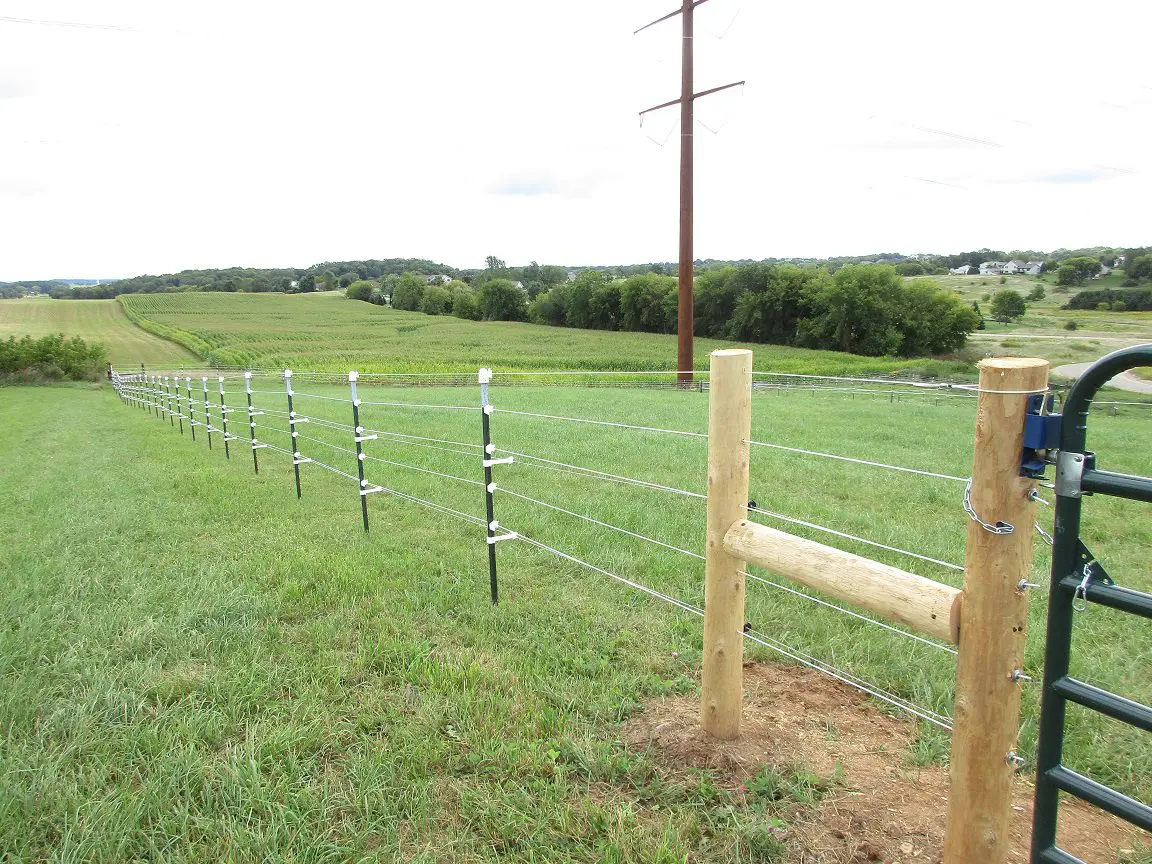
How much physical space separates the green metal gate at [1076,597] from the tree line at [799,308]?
171 ft

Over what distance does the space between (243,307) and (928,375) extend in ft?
248

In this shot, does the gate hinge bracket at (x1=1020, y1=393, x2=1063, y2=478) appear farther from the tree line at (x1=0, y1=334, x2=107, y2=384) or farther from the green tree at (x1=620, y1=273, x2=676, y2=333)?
the green tree at (x1=620, y1=273, x2=676, y2=333)

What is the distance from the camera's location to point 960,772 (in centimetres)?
201

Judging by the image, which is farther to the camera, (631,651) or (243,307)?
(243,307)

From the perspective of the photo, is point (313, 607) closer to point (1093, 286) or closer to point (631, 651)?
point (631, 651)

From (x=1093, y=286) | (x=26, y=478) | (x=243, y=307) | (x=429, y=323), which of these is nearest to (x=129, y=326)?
(x=243, y=307)

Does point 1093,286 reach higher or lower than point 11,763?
higher

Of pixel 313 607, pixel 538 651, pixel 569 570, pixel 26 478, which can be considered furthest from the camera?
pixel 26 478

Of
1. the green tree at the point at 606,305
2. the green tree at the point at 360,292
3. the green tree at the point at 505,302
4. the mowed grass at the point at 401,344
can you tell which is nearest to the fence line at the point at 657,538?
the mowed grass at the point at 401,344

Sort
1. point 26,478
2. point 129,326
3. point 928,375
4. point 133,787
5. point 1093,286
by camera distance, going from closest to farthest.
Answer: point 133,787 → point 26,478 → point 1093,286 → point 928,375 → point 129,326

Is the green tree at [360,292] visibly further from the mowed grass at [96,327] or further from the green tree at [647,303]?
the green tree at [647,303]

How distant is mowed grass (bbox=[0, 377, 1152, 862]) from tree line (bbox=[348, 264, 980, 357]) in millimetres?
48444

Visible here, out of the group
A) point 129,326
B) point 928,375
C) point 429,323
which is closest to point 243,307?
point 129,326

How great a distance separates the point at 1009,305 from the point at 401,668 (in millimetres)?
34415
